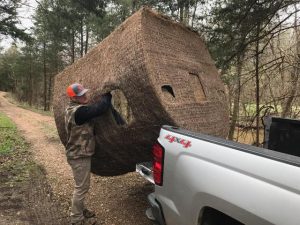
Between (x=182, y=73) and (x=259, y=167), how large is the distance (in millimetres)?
2692

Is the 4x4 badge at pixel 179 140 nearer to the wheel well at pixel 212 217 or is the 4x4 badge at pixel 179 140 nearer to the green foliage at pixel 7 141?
the wheel well at pixel 212 217

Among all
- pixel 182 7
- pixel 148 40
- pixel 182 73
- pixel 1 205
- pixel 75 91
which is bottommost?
pixel 1 205

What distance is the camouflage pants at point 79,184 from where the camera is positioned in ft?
16.9

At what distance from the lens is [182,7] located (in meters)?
15.2

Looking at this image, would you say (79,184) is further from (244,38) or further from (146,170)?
(244,38)

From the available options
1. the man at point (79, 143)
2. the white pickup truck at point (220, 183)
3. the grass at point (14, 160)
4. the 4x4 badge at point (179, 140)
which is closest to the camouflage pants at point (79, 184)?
the man at point (79, 143)

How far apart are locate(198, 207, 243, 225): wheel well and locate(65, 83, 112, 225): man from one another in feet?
7.84

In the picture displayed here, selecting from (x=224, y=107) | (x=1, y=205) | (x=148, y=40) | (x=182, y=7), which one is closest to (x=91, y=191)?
(x=1, y=205)

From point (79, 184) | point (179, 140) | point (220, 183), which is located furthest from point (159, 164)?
point (79, 184)

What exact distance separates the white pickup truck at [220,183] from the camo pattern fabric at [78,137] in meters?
1.74

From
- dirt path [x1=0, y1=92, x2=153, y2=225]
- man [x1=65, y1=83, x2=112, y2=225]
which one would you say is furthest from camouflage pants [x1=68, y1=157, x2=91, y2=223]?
dirt path [x1=0, y1=92, x2=153, y2=225]

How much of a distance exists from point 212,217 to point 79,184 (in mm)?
2761

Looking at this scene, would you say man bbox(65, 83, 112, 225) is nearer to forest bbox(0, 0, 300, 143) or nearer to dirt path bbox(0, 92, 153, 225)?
dirt path bbox(0, 92, 153, 225)

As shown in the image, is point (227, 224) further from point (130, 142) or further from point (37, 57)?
point (37, 57)
